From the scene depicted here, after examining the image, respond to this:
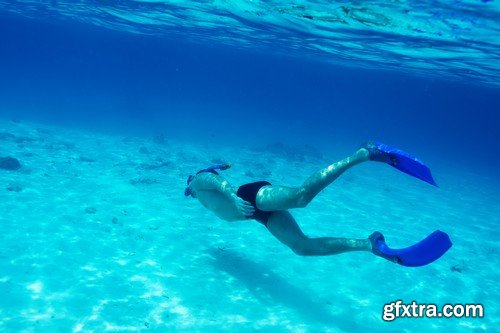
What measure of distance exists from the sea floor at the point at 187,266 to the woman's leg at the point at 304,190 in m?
2.78

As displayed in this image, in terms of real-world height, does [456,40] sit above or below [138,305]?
above

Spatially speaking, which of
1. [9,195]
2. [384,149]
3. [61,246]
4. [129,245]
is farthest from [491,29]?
[9,195]

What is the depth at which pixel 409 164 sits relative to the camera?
6.02 meters

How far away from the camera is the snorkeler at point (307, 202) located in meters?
5.91

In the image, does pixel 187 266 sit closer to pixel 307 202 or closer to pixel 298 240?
pixel 298 240

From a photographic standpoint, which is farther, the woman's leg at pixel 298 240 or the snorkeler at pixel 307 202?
the woman's leg at pixel 298 240

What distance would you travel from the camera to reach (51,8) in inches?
1362

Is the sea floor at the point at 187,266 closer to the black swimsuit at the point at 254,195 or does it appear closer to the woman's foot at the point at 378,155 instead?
the black swimsuit at the point at 254,195

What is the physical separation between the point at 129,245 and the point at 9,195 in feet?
19.0

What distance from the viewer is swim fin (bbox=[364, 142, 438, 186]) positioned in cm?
591

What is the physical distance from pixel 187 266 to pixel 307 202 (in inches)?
180

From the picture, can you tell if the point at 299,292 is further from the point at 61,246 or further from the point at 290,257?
the point at 61,246

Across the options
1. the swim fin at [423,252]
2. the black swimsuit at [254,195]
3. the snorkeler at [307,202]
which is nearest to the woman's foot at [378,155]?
the snorkeler at [307,202]

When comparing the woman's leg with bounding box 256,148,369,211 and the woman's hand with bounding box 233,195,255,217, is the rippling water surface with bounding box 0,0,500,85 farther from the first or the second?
the woman's hand with bounding box 233,195,255,217
